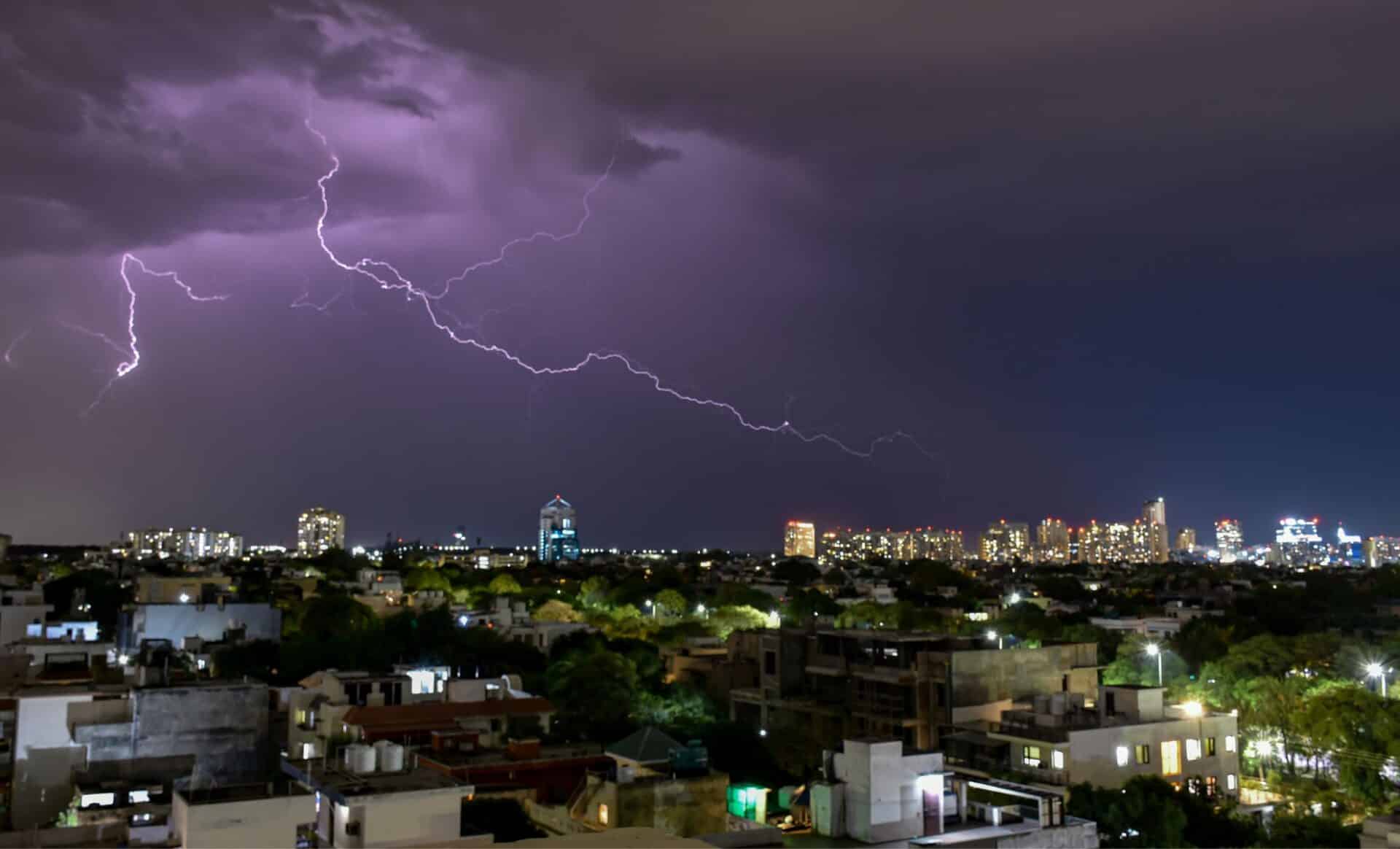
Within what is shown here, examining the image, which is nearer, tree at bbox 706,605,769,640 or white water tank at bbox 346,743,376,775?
white water tank at bbox 346,743,376,775

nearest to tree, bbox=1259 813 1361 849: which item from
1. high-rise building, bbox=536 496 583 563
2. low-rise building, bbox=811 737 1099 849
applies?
low-rise building, bbox=811 737 1099 849

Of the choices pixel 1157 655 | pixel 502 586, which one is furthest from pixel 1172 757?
pixel 502 586

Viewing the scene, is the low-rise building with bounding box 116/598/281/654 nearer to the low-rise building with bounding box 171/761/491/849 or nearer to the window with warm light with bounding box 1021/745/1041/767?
the low-rise building with bounding box 171/761/491/849

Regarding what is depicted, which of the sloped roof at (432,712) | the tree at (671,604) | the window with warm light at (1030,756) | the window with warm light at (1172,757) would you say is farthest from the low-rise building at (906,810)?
the tree at (671,604)

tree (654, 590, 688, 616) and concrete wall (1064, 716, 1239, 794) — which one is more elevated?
tree (654, 590, 688, 616)

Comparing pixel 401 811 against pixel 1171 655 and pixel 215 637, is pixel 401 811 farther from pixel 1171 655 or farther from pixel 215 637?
pixel 1171 655

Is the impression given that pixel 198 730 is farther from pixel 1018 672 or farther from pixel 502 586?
pixel 502 586

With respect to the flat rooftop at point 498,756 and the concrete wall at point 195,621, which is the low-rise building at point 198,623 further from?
the flat rooftop at point 498,756
